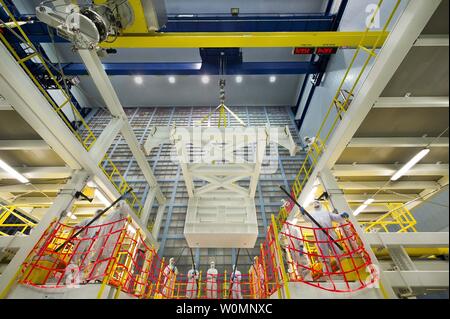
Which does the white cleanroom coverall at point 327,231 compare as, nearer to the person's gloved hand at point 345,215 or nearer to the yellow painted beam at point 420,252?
the person's gloved hand at point 345,215

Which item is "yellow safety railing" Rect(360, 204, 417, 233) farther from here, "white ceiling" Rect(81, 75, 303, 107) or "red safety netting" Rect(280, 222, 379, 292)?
"white ceiling" Rect(81, 75, 303, 107)

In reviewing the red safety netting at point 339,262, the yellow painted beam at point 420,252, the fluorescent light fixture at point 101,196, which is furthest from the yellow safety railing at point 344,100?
the fluorescent light fixture at point 101,196

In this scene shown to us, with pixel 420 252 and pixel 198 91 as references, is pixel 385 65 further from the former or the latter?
pixel 198 91

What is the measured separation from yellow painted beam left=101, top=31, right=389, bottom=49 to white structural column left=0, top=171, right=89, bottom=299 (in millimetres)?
4659

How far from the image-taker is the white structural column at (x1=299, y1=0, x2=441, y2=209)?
3.39 m

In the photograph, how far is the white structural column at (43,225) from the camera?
12.0 ft

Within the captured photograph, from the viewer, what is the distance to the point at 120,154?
1531 cm

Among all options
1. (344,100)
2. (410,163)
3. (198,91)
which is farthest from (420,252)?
(198,91)

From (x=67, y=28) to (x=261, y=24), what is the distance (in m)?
9.39

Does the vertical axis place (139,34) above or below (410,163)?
above

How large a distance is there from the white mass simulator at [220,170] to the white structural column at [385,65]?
1.39 meters

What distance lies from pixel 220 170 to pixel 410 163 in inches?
229

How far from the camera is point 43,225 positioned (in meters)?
4.43
